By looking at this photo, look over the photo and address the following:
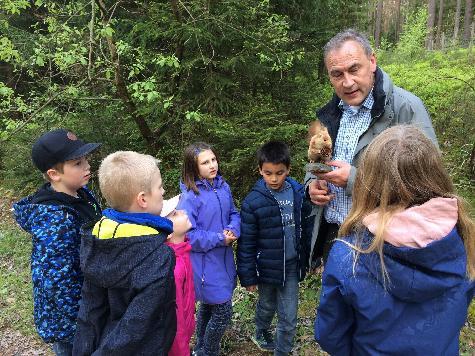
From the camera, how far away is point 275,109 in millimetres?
5891

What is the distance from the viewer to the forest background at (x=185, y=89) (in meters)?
5.00

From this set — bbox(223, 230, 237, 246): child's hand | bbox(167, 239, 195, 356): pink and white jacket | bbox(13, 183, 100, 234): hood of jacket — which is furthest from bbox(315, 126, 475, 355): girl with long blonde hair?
bbox(13, 183, 100, 234): hood of jacket

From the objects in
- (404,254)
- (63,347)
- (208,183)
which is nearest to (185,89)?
(208,183)

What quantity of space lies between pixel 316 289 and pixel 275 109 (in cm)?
277

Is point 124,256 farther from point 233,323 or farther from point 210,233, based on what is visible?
point 233,323

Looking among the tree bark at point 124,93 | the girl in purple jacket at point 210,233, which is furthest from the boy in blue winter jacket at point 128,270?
the tree bark at point 124,93

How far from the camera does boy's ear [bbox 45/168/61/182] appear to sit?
8.39ft

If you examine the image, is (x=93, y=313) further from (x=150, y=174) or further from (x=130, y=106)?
(x=130, y=106)

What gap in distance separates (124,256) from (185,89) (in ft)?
14.6

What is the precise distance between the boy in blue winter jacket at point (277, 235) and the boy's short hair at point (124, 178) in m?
1.33

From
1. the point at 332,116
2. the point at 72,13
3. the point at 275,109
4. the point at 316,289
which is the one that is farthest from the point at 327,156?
the point at 72,13

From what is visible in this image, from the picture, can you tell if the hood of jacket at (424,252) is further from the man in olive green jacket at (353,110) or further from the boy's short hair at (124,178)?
the boy's short hair at (124,178)

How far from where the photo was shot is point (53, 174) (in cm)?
257

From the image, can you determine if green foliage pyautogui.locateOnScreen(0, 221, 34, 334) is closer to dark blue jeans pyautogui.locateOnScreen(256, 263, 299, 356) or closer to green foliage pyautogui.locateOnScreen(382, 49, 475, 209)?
dark blue jeans pyautogui.locateOnScreen(256, 263, 299, 356)
